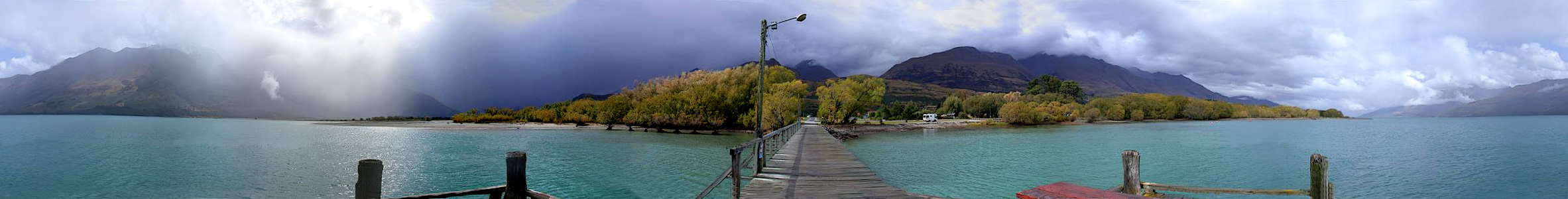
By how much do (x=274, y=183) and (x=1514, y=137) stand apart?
94389 mm

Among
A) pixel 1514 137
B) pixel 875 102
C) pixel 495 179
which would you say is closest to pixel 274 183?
pixel 495 179

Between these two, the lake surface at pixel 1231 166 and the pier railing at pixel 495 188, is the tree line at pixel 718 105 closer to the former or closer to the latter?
the lake surface at pixel 1231 166

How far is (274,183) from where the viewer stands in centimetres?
2330

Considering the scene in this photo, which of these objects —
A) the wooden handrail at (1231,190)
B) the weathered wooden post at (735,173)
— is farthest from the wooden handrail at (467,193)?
the wooden handrail at (1231,190)

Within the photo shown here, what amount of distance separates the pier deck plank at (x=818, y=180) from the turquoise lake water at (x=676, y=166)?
10.0 feet

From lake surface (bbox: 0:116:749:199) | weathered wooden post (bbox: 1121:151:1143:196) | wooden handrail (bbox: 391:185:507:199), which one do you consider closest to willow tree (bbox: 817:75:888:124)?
lake surface (bbox: 0:116:749:199)

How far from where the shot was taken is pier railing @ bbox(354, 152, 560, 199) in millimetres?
5441

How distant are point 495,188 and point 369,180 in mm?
2707

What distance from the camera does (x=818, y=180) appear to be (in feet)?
46.4

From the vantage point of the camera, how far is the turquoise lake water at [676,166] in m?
22.0

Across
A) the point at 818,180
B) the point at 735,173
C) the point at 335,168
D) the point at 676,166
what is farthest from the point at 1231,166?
the point at 335,168

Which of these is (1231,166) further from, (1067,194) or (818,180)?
(1067,194)

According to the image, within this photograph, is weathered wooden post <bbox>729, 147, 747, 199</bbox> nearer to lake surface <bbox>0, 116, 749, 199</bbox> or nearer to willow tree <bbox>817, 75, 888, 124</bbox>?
lake surface <bbox>0, 116, 749, 199</bbox>

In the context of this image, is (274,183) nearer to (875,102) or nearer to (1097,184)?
(1097,184)
